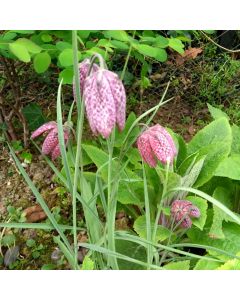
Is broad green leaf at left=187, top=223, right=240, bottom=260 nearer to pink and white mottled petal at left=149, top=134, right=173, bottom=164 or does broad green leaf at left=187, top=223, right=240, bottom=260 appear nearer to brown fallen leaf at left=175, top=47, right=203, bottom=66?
pink and white mottled petal at left=149, top=134, right=173, bottom=164

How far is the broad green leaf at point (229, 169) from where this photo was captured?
151 cm

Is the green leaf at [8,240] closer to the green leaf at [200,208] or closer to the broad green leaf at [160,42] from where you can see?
the green leaf at [200,208]

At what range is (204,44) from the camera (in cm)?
248

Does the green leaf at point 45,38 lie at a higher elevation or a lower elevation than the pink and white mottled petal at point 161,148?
higher

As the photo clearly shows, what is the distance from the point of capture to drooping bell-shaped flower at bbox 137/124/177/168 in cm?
108

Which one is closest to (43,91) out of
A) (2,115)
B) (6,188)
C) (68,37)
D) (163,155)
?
(2,115)

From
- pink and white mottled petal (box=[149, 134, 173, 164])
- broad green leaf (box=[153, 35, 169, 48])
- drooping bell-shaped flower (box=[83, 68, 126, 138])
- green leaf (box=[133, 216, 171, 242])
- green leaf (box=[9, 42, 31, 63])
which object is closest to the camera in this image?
drooping bell-shaped flower (box=[83, 68, 126, 138])

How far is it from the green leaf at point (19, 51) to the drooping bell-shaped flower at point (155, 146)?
0.39 m

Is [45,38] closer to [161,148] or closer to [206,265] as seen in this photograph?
[161,148]

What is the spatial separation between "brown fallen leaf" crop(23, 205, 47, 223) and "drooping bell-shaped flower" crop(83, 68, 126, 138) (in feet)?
3.47

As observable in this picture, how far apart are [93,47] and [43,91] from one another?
2.68ft

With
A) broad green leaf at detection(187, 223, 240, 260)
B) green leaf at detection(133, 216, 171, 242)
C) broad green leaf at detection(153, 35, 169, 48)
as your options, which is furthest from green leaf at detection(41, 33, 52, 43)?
broad green leaf at detection(187, 223, 240, 260)

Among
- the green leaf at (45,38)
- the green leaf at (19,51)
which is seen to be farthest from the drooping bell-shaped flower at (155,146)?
the green leaf at (45,38)

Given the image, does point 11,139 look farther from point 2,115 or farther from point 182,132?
point 182,132
